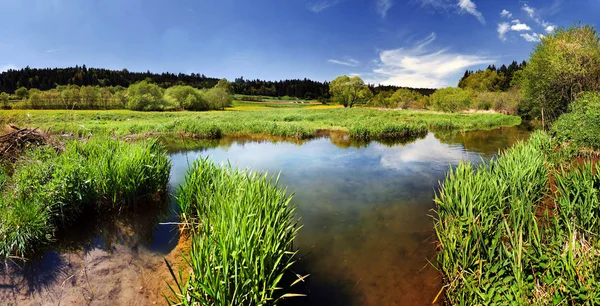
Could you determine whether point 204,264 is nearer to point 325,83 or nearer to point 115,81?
point 115,81

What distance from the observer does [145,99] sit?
58688mm

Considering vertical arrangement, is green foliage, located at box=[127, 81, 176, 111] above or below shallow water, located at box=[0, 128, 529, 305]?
above

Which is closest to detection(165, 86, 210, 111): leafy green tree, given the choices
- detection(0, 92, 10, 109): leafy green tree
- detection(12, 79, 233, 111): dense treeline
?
detection(12, 79, 233, 111): dense treeline

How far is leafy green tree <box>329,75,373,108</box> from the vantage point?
293 feet

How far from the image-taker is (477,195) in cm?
540

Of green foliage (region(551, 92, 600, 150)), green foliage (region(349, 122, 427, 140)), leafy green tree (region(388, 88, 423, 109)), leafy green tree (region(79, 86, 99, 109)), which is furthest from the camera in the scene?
leafy green tree (region(388, 88, 423, 109))

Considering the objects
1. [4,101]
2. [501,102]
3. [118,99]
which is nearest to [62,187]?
[4,101]

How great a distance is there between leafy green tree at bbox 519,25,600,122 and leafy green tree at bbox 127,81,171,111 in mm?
62409

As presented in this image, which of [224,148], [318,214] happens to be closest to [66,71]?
[224,148]

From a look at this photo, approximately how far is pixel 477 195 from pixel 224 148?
16793mm

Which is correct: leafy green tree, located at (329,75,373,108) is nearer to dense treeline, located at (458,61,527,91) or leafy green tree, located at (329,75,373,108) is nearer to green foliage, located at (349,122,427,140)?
dense treeline, located at (458,61,527,91)

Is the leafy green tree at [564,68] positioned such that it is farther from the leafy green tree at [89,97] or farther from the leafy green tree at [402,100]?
the leafy green tree at [89,97]

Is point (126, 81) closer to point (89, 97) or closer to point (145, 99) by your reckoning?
point (89, 97)

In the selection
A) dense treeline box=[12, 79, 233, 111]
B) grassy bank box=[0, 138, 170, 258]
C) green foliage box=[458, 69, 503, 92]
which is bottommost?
grassy bank box=[0, 138, 170, 258]
